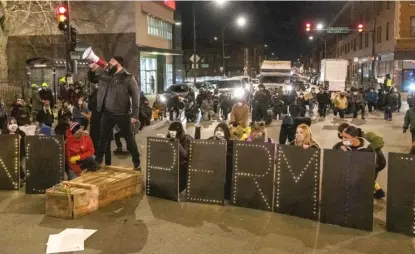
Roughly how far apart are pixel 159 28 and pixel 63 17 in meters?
24.7

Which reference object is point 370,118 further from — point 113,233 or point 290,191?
point 113,233

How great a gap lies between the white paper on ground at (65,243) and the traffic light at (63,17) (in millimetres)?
9434

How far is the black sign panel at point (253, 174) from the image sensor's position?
719 cm

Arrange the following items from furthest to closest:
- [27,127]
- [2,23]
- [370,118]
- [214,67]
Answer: [214,67]
[2,23]
[370,118]
[27,127]

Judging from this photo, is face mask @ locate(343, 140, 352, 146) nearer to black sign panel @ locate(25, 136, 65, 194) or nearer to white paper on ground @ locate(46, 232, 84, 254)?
white paper on ground @ locate(46, 232, 84, 254)

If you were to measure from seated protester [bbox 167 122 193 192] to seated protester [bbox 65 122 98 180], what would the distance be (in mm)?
1566

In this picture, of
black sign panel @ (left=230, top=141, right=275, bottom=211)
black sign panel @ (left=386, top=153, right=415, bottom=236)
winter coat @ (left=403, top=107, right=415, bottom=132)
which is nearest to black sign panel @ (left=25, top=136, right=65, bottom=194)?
black sign panel @ (left=230, top=141, right=275, bottom=211)

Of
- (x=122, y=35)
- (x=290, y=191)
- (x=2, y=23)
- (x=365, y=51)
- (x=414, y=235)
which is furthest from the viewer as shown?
(x=365, y=51)

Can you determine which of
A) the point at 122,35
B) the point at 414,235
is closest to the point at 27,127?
the point at 414,235

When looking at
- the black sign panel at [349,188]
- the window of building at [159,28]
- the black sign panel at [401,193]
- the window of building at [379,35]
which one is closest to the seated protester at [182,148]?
the black sign panel at [349,188]

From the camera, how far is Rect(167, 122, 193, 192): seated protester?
7.98 m

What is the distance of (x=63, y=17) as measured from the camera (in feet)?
46.8

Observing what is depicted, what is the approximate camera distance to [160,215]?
7.21 meters

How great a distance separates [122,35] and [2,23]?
9620 mm
